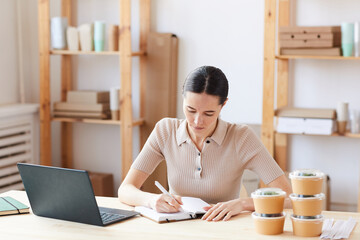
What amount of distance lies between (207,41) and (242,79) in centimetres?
36

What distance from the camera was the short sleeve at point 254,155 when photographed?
2.45 meters

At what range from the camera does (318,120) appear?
3.66m

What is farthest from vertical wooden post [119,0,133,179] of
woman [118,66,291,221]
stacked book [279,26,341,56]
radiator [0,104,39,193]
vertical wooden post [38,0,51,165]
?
woman [118,66,291,221]

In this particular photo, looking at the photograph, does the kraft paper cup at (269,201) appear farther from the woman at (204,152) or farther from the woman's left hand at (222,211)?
the woman at (204,152)

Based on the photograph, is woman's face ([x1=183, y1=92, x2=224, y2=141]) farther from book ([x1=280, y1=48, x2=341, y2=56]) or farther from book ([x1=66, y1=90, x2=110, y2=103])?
book ([x1=66, y1=90, x2=110, y2=103])

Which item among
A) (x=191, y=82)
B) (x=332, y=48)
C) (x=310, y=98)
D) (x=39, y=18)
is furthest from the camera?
(x=39, y=18)

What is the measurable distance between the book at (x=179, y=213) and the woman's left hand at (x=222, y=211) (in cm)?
3

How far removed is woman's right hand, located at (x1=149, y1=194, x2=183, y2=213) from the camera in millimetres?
2145

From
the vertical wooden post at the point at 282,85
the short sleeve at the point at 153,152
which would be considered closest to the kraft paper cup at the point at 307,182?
the short sleeve at the point at 153,152

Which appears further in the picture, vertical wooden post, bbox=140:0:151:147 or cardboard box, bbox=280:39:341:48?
vertical wooden post, bbox=140:0:151:147

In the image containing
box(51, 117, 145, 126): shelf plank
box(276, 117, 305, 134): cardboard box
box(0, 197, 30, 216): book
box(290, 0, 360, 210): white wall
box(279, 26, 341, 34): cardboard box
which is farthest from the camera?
box(51, 117, 145, 126): shelf plank

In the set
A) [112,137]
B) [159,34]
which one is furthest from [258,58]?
[112,137]

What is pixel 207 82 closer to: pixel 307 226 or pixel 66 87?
pixel 307 226

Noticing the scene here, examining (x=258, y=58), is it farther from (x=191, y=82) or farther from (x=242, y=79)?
(x=191, y=82)
